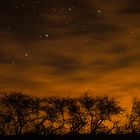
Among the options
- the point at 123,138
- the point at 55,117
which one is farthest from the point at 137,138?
the point at 55,117

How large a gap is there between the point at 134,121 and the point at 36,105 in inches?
392

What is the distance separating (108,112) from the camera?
89000 millimetres

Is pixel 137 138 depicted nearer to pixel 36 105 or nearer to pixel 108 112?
pixel 108 112

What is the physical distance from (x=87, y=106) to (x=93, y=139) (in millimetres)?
4857

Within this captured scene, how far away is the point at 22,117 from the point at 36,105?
6.59 feet

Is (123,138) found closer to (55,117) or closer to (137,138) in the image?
(137,138)

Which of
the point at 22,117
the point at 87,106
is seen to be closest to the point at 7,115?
the point at 22,117

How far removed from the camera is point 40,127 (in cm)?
8550

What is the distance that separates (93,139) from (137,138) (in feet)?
14.8

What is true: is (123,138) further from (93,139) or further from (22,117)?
(22,117)

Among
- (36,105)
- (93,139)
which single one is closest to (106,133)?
(93,139)

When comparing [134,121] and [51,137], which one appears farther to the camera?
[134,121]

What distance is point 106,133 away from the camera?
85.9 meters

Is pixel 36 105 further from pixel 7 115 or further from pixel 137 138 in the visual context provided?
pixel 137 138
